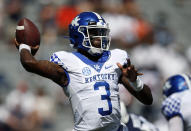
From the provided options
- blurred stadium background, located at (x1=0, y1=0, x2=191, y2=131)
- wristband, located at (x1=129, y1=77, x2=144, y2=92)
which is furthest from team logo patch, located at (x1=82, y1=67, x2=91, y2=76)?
blurred stadium background, located at (x1=0, y1=0, x2=191, y2=131)

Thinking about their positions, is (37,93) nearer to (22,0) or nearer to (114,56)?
(22,0)

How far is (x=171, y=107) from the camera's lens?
518cm

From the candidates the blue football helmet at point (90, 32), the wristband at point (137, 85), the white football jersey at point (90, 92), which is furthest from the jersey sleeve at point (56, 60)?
the wristband at point (137, 85)

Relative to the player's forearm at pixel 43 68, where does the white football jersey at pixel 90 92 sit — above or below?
below

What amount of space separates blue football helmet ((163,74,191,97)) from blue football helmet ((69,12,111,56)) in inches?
51.2

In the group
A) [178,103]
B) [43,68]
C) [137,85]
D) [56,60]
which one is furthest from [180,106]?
[43,68]

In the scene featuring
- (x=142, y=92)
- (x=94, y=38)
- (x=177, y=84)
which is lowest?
(x=177, y=84)

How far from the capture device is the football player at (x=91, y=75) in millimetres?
4172

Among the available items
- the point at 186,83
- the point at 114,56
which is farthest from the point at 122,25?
the point at 114,56

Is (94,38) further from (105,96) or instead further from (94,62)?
(105,96)

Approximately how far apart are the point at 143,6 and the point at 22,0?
3.24m

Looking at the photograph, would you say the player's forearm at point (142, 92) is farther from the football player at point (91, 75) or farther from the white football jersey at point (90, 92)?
the white football jersey at point (90, 92)

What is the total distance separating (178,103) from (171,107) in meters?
0.08

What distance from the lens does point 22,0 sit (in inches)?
444
